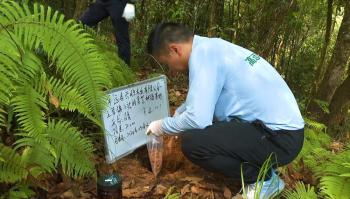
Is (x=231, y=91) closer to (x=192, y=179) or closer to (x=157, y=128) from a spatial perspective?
(x=157, y=128)

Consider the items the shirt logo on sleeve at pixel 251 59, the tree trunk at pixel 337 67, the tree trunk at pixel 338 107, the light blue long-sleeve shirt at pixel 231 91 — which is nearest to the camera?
the light blue long-sleeve shirt at pixel 231 91

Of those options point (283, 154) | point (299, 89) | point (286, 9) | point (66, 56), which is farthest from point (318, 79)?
point (66, 56)

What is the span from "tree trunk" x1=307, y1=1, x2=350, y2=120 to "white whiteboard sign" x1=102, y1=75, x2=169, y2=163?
14.9 feet

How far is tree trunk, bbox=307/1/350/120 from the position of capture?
23.9ft

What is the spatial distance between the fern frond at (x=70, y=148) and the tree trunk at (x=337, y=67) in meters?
5.67

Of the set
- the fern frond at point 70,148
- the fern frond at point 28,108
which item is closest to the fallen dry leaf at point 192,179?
the fern frond at point 70,148

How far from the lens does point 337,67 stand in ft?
24.8

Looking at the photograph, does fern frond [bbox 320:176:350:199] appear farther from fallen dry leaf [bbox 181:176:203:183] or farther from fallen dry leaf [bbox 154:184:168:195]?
fallen dry leaf [bbox 154:184:168:195]

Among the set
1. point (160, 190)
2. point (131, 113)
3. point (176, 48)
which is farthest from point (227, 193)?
point (176, 48)

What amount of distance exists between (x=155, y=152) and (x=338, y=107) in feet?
17.6

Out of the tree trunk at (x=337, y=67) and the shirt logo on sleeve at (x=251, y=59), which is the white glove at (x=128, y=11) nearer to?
the shirt logo on sleeve at (x=251, y=59)

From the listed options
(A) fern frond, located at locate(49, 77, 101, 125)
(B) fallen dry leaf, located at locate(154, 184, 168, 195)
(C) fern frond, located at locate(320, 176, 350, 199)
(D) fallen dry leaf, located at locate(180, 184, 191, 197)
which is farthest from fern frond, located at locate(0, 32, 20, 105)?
(C) fern frond, located at locate(320, 176, 350, 199)

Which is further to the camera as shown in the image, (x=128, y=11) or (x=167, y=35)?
(x=128, y=11)

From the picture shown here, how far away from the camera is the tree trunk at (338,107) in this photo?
777cm
